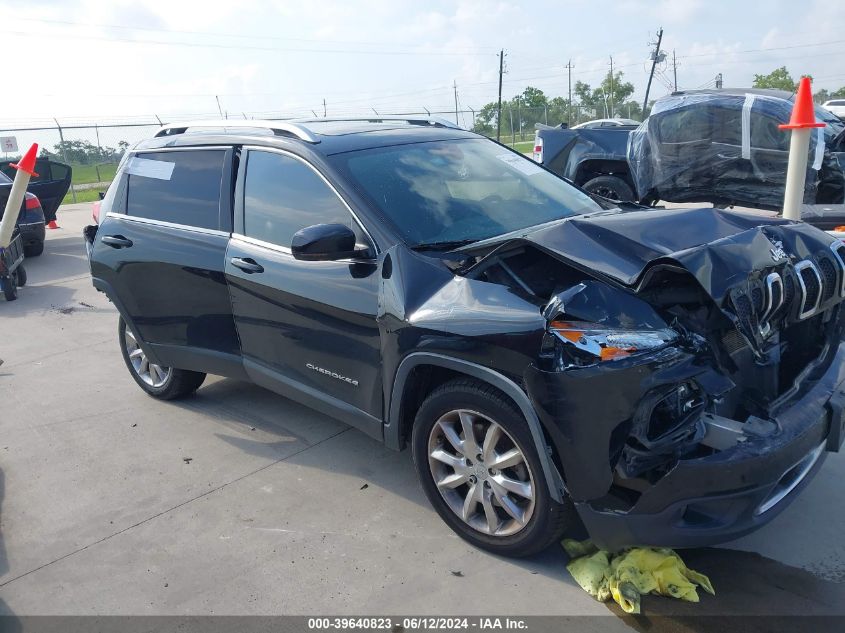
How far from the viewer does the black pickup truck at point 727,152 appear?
337 inches

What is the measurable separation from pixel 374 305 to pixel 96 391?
10.9 feet

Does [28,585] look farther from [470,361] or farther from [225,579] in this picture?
[470,361]

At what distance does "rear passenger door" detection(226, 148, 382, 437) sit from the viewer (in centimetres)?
353

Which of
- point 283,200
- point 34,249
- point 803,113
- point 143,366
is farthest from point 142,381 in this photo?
point 34,249

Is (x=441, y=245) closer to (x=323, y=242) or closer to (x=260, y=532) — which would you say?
(x=323, y=242)

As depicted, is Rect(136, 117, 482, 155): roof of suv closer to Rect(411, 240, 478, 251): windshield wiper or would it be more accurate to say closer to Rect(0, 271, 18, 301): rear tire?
Rect(411, 240, 478, 251): windshield wiper

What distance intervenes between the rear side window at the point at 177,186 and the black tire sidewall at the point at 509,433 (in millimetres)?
1954

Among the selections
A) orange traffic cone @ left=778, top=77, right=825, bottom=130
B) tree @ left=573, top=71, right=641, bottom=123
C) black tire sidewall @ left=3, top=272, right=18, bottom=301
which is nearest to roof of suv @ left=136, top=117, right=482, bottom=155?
orange traffic cone @ left=778, top=77, right=825, bottom=130

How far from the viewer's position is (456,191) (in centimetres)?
391

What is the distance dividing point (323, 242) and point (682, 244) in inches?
62.5

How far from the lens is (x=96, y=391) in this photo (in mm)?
5668

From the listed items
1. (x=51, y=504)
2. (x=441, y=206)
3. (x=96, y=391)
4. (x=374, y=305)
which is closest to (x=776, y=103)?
(x=441, y=206)

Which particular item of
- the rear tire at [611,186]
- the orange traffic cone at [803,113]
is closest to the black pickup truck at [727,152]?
the rear tire at [611,186]

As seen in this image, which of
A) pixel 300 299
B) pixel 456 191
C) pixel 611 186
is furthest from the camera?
pixel 611 186
